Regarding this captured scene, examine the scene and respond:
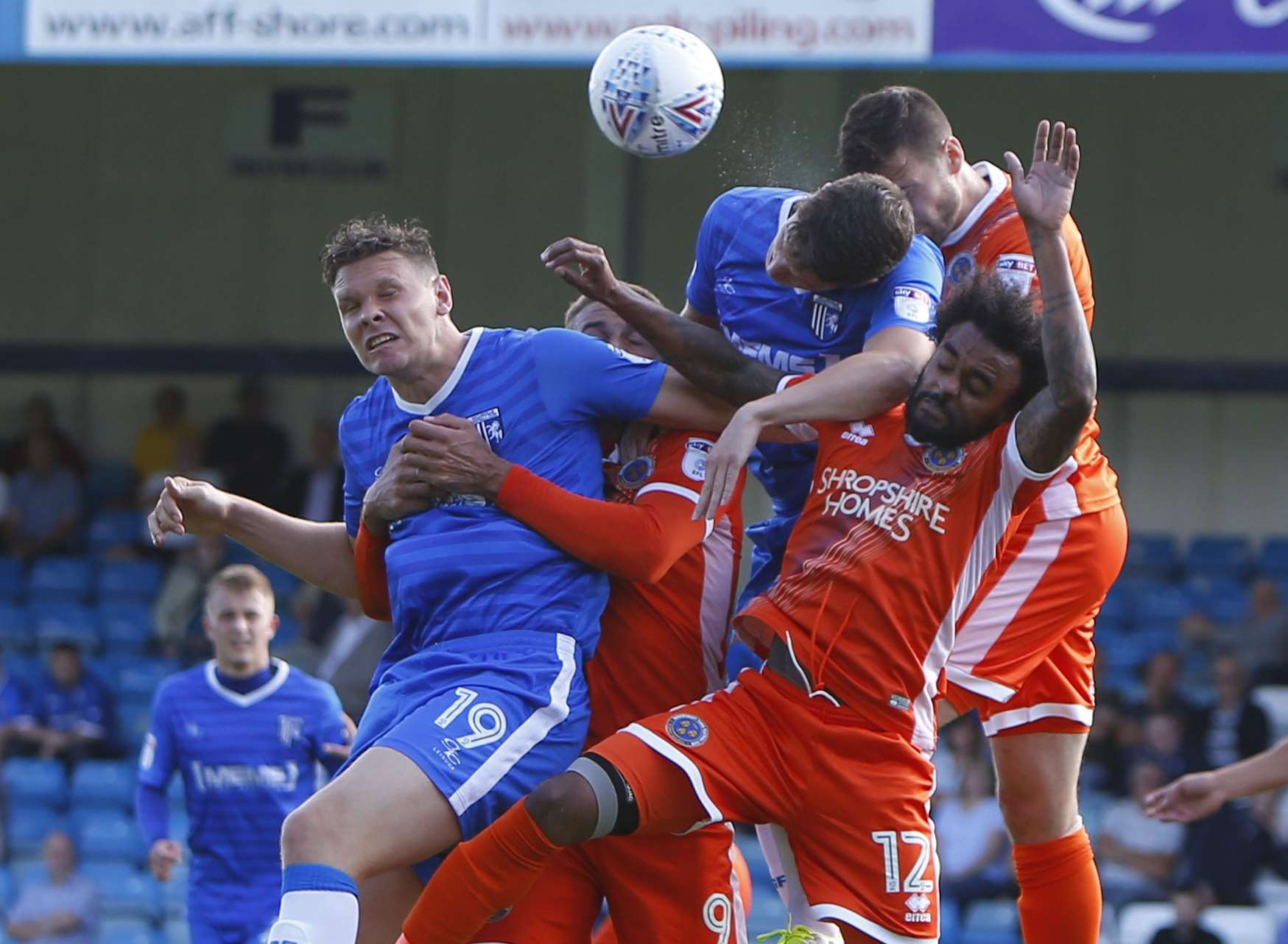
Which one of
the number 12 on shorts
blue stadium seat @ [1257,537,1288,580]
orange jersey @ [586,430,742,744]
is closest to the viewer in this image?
the number 12 on shorts

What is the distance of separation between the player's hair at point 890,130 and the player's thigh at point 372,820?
1666 mm

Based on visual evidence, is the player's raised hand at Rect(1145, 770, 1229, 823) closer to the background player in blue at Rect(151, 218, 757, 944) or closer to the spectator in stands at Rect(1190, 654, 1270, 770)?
the background player in blue at Rect(151, 218, 757, 944)

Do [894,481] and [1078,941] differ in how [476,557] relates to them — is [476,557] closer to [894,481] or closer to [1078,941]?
[894,481]

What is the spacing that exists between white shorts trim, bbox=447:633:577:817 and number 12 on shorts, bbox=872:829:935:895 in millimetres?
695

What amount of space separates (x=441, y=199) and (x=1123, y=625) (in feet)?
20.3

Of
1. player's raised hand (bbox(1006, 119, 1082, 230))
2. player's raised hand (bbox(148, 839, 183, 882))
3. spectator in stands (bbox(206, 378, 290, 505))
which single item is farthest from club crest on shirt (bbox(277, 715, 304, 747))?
spectator in stands (bbox(206, 378, 290, 505))

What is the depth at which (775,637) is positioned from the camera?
400 centimetres

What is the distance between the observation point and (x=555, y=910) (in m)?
4.18

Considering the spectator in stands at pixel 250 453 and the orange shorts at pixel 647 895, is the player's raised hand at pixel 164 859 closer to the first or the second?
the orange shorts at pixel 647 895

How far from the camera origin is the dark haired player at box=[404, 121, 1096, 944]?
3.84m

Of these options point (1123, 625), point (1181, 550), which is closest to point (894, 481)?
point (1123, 625)

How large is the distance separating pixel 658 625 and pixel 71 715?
7442mm

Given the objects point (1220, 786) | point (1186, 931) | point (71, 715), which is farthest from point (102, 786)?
point (1220, 786)

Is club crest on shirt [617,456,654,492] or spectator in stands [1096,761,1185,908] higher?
club crest on shirt [617,456,654,492]
